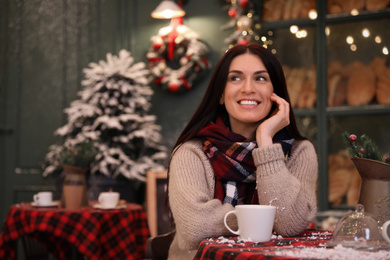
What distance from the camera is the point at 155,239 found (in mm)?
2113

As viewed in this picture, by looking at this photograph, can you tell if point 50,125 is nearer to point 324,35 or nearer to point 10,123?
point 10,123

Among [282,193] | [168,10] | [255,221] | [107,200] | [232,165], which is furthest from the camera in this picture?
[168,10]

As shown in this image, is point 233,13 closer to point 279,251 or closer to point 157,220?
point 157,220

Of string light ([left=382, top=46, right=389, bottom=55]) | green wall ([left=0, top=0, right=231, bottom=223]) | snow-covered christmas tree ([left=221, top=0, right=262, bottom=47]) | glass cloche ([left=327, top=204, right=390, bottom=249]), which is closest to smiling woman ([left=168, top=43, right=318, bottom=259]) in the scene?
glass cloche ([left=327, top=204, right=390, bottom=249])

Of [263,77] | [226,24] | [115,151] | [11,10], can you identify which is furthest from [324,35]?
[11,10]

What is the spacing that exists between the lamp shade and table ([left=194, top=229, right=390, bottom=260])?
3.67 meters

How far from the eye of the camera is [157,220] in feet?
10.6

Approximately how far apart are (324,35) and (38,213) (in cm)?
273

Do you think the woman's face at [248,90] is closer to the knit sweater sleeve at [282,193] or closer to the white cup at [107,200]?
the knit sweater sleeve at [282,193]

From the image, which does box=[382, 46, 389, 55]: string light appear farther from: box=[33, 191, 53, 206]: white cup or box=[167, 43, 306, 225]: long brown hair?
box=[33, 191, 53, 206]: white cup

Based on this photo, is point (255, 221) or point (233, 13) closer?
point (255, 221)

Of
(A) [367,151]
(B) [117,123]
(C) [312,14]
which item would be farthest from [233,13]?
(A) [367,151]

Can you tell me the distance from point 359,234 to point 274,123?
69 centimetres

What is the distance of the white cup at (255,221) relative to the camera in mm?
1377
